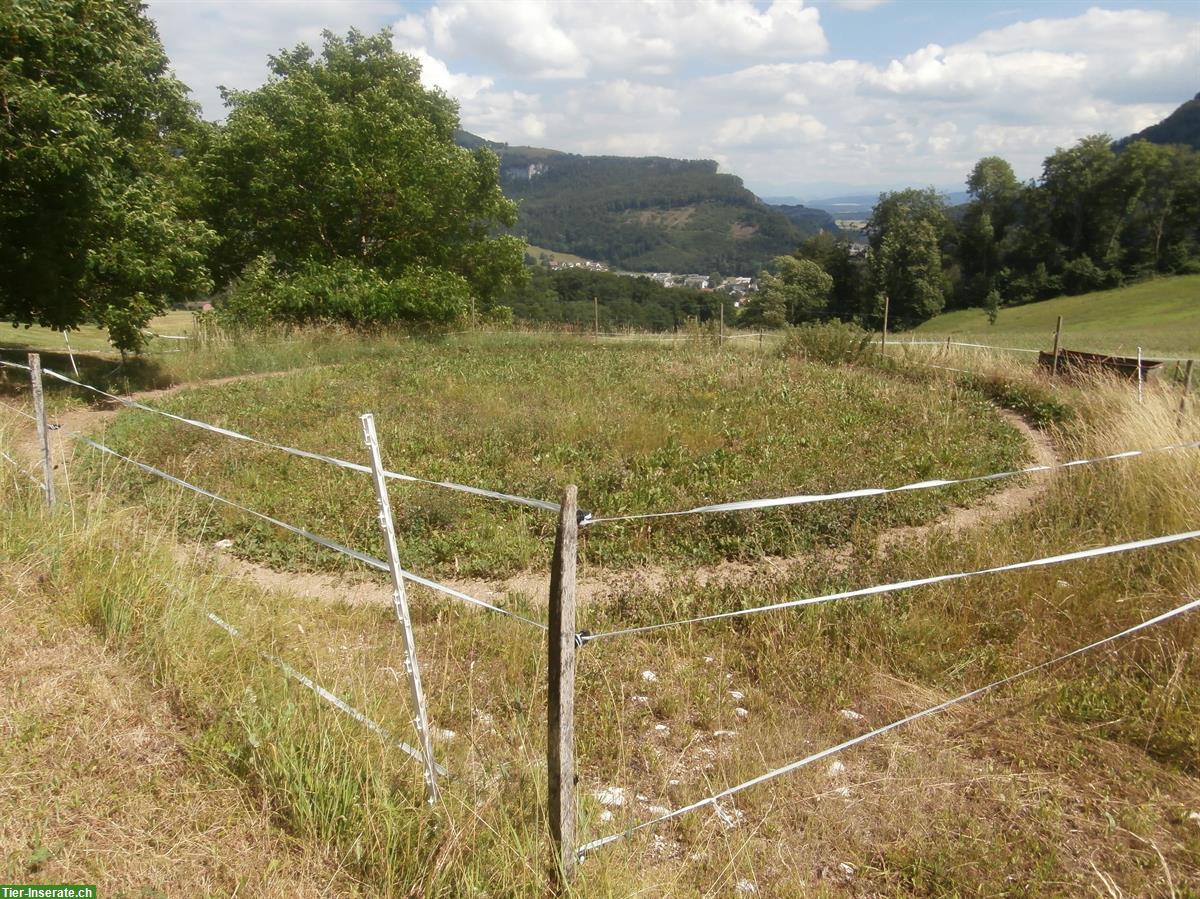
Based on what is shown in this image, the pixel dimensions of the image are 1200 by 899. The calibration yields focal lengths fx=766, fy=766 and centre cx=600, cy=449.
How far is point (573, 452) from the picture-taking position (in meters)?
8.78

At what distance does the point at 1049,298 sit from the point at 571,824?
76.2 meters

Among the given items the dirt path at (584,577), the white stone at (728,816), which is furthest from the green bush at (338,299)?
the white stone at (728,816)

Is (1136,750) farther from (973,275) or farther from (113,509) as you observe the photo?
(973,275)

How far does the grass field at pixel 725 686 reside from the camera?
2.83 metres

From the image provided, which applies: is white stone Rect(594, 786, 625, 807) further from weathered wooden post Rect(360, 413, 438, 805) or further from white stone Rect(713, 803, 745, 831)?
weathered wooden post Rect(360, 413, 438, 805)

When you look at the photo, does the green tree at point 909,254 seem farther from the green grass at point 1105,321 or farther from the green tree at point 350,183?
the green tree at point 350,183

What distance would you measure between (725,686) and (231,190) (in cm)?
2436

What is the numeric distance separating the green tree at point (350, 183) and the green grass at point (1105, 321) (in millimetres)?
20198

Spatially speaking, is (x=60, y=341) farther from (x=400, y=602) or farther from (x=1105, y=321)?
(x=1105, y=321)

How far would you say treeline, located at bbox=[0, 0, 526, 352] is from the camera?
10695 mm

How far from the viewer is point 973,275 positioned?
72.1 metres

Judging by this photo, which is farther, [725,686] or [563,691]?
[725,686]

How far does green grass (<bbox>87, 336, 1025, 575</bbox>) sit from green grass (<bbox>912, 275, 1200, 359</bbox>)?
2455cm

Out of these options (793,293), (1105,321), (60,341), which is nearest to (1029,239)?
(793,293)
